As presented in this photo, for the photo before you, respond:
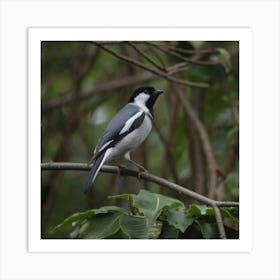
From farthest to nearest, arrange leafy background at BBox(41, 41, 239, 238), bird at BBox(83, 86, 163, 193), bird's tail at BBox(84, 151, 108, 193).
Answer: leafy background at BBox(41, 41, 239, 238) < bird at BBox(83, 86, 163, 193) < bird's tail at BBox(84, 151, 108, 193)

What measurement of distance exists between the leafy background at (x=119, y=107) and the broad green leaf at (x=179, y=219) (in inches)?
34.3

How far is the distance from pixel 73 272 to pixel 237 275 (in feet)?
2.39

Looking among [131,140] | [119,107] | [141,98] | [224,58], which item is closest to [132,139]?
[131,140]

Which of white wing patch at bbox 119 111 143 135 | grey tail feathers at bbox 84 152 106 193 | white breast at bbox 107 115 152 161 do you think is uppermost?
white wing patch at bbox 119 111 143 135

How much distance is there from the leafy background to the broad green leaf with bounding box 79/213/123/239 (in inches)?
31.1

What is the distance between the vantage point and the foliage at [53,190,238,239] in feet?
10.7

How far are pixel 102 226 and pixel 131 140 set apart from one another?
63 centimetres

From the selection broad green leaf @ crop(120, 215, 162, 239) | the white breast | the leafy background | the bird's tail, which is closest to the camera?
broad green leaf @ crop(120, 215, 162, 239)

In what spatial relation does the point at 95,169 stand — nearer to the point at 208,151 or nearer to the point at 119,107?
the point at 208,151

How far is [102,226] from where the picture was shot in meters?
3.38

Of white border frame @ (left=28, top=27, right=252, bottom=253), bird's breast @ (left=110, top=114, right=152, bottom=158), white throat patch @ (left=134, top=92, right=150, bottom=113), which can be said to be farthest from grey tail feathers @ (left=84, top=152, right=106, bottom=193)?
white throat patch @ (left=134, top=92, right=150, bottom=113)

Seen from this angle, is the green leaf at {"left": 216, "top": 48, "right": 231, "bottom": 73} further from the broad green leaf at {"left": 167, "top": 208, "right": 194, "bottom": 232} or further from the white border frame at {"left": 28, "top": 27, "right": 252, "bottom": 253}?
the broad green leaf at {"left": 167, "top": 208, "right": 194, "bottom": 232}
